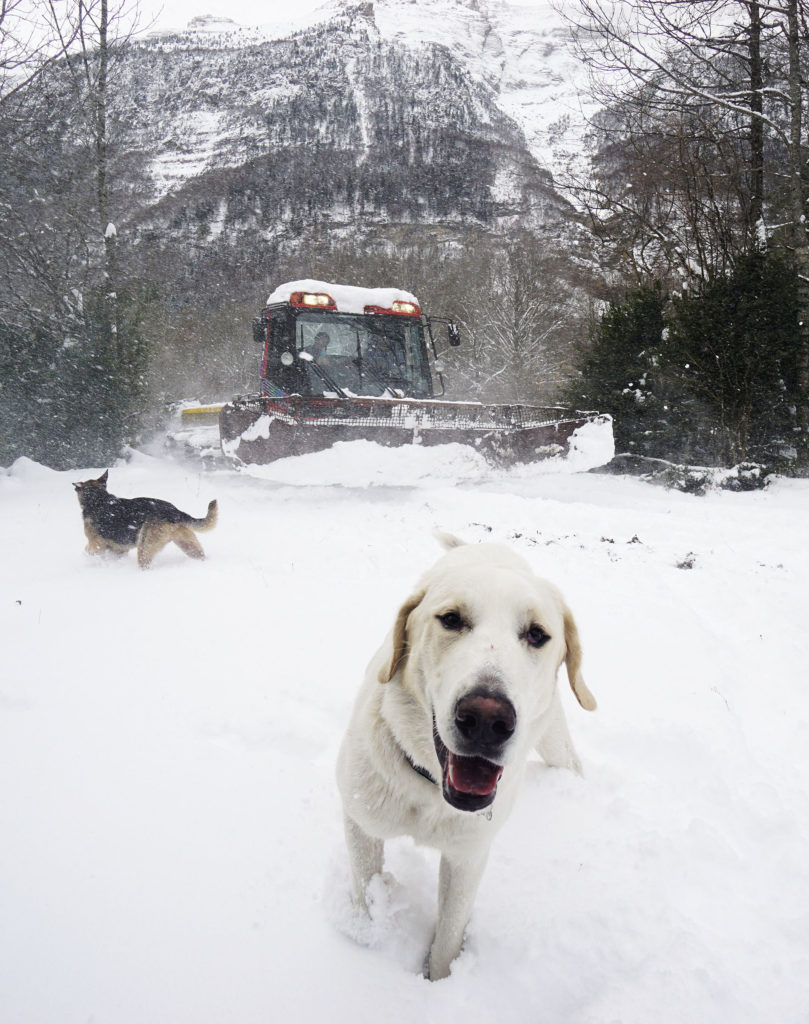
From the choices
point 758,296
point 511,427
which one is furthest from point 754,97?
point 511,427

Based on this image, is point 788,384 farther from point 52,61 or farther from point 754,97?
point 52,61

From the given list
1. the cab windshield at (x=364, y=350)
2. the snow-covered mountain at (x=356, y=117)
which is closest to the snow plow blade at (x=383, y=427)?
the cab windshield at (x=364, y=350)

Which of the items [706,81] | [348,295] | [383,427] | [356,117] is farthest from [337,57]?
[383,427]

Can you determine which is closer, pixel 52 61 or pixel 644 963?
pixel 644 963

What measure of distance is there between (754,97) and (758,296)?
466 cm

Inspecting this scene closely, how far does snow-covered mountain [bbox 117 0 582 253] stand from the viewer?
238ft

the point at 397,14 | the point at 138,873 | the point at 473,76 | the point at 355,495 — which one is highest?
the point at 397,14

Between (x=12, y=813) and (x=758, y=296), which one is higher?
(x=758, y=296)

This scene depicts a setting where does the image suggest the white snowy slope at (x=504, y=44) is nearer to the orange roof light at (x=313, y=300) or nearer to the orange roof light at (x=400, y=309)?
the orange roof light at (x=400, y=309)

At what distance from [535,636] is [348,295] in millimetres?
9532

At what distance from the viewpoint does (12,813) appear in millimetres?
2088

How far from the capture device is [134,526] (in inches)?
217

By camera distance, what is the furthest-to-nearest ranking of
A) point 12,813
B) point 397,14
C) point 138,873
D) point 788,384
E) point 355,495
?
point 397,14 → point 788,384 → point 355,495 → point 12,813 → point 138,873

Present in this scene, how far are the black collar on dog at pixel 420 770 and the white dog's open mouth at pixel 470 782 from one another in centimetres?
25
